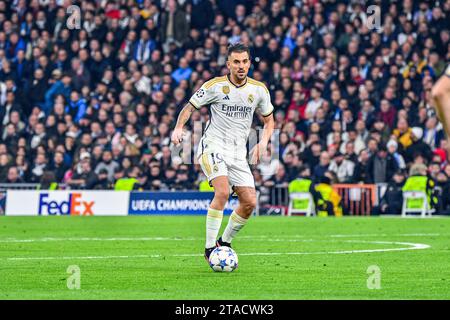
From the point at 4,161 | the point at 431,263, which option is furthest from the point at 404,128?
the point at 431,263

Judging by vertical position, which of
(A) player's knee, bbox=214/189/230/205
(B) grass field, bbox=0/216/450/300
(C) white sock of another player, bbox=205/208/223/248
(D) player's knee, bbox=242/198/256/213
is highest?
(A) player's knee, bbox=214/189/230/205

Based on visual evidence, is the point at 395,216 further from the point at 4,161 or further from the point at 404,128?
the point at 4,161

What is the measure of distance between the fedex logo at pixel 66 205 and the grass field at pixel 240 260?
15.6ft

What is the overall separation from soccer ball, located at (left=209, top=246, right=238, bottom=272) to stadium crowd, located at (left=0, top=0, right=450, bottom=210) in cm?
1563

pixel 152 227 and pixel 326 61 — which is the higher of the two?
pixel 326 61

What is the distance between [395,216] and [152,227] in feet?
24.5

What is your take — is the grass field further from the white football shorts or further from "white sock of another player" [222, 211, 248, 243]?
the white football shorts

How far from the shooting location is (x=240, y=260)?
14547 mm

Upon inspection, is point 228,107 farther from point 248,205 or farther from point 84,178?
point 84,178

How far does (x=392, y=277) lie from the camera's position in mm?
12078

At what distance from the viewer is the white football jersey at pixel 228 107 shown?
13.8 m

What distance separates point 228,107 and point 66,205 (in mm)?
16122

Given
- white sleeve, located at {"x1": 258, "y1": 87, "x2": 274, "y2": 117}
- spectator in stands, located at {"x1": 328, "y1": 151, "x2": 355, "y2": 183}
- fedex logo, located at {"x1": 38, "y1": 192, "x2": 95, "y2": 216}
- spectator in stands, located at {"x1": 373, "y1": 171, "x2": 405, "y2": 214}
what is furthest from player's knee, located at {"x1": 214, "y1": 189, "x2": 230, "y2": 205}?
fedex logo, located at {"x1": 38, "y1": 192, "x2": 95, "y2": 216}

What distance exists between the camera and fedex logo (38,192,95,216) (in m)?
29.3
